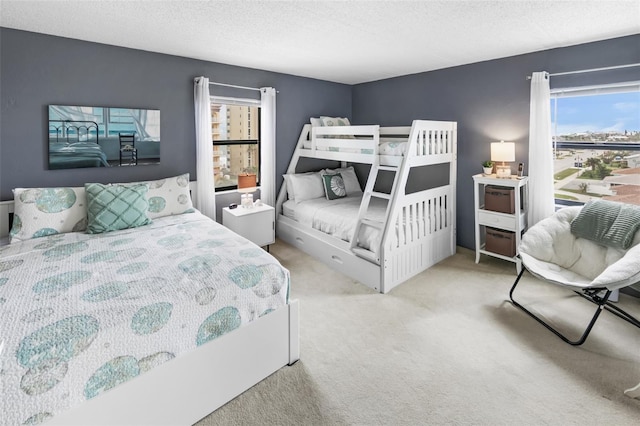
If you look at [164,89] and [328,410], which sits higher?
[164,89]

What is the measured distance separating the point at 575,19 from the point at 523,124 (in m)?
1.23

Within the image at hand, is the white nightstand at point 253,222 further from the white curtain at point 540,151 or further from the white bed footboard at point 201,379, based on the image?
the white curtain at point 540,151

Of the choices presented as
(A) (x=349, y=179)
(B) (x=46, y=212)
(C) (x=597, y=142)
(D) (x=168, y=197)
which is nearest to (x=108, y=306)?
(B) (x=46, y=212)

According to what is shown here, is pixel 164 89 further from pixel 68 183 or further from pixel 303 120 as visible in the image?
pixel 303 120

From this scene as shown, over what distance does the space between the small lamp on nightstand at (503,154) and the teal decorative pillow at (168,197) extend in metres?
3.25

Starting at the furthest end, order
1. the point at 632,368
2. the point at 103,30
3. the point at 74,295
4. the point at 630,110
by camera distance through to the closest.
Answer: the point at 630,110
the point at 103,30
the point at 632,368
the point at 74,295

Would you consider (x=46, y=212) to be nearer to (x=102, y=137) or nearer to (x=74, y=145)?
(x=74, y=145)

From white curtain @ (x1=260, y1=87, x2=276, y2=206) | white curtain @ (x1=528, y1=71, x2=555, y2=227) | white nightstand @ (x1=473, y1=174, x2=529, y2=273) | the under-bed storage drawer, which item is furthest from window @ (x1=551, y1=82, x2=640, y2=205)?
white curtain @ (x1=260, y1=87, x2=276, y2=206)

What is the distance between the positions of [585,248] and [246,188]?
11.5 feet

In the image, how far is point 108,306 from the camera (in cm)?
164

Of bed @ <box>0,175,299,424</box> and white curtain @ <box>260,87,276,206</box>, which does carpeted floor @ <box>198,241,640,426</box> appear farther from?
white curtain @ <box>260,87,276,206</box>

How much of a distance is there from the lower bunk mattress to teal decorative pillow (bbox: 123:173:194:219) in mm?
707

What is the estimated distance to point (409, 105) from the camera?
4676 mm

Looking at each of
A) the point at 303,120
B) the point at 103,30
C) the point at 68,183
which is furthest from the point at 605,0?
the point at 68,183
